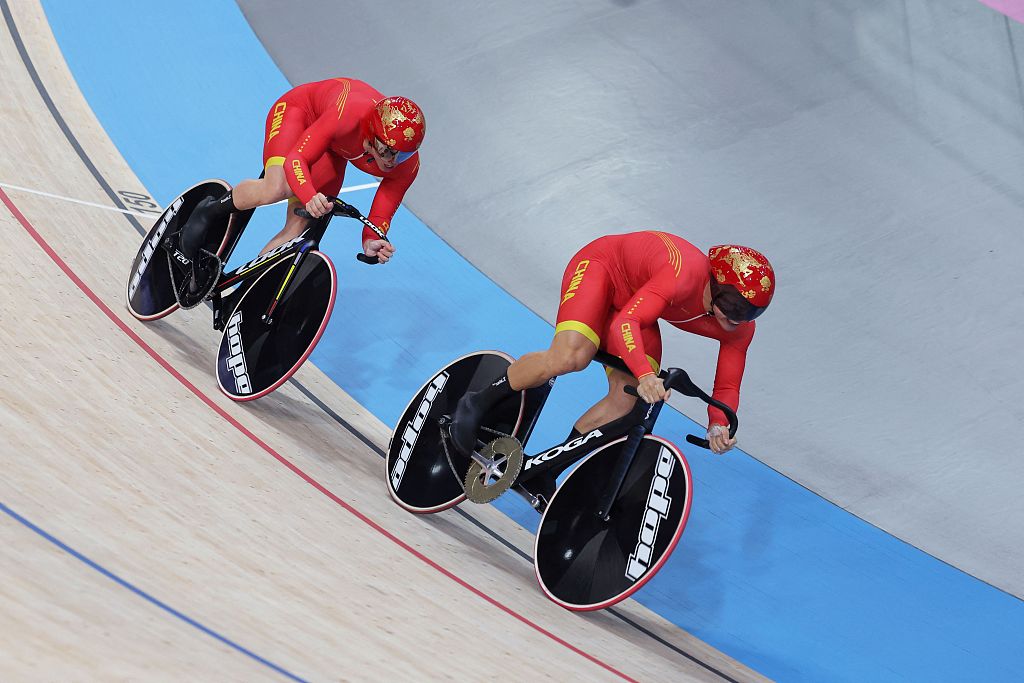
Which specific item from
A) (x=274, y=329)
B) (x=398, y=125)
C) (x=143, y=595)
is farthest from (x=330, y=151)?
(x=143, y=595)

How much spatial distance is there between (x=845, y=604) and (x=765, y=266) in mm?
1681

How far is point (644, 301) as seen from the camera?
3023 mm

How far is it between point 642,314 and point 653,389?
0.83 ft

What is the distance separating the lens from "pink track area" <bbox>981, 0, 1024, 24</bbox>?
709 centimetres

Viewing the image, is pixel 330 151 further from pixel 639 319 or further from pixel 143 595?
pixel 143 595

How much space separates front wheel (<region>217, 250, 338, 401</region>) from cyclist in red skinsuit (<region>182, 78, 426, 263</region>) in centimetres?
20

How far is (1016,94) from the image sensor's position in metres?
6.57

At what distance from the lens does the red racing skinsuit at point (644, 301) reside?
3016 mm

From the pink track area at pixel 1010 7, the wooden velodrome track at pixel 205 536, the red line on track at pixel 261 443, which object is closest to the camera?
the wooden velodrome track at pixel 205 536

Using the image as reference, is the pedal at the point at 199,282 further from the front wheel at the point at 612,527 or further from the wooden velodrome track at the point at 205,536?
the front wheel at the point at 612,527

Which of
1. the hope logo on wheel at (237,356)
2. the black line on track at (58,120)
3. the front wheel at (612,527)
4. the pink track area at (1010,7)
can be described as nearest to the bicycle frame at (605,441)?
the front wheel at (612,527)

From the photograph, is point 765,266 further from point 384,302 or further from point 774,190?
point 774,190

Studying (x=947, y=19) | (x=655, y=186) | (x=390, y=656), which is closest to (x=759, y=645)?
(x=390, y=656)

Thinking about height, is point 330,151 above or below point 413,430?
above
